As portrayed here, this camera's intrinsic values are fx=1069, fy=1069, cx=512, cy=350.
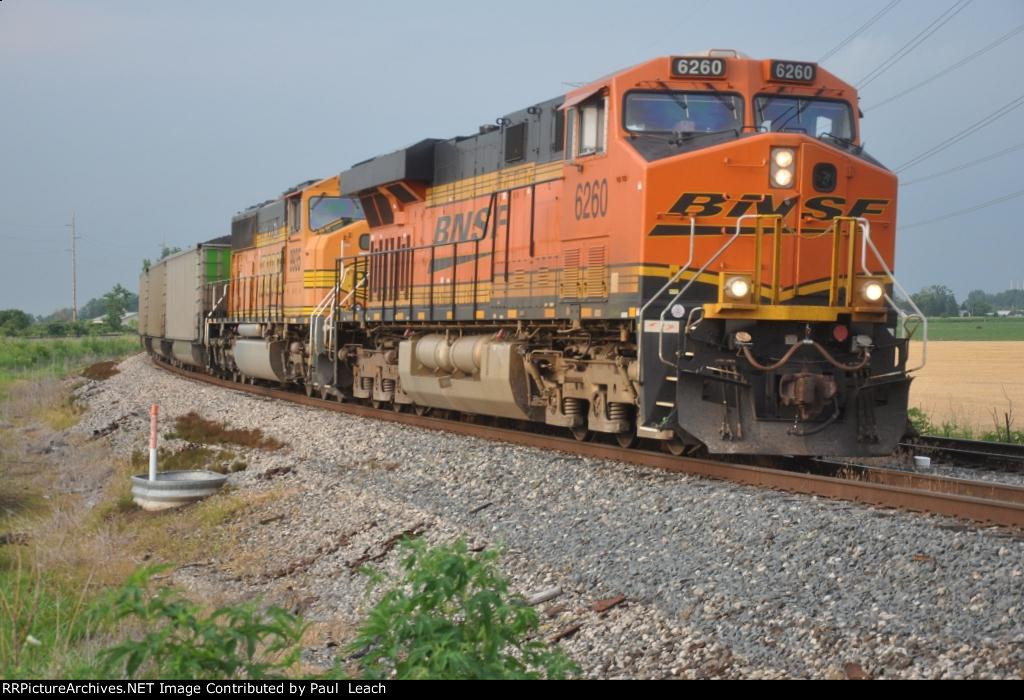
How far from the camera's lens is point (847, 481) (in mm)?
8086

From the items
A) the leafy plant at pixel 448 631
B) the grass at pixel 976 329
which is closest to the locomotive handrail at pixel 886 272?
the leafy plant at pixel 448 631

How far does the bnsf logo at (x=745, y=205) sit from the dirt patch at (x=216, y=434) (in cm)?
715

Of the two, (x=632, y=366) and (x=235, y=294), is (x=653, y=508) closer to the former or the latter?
(x=632, y=366)

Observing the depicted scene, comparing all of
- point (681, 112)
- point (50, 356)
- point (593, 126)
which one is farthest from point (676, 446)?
point (50, 356)

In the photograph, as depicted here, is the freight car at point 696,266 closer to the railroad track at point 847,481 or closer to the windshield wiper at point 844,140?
the windshield wiper at point 844,140

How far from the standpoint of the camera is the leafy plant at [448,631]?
444 cm

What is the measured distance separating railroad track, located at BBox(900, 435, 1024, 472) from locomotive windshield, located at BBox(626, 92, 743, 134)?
13.4ft

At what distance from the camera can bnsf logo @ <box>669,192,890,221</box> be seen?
32.3 feet

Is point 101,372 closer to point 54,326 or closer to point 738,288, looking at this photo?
point 738,288

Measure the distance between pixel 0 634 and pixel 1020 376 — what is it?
33.6 meters

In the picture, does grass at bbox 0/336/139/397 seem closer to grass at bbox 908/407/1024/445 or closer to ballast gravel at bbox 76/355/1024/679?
ballast gravel at bbox 76/355/1024/679

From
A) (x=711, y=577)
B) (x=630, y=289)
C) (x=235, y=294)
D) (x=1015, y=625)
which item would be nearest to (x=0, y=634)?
(x=711, y=577)

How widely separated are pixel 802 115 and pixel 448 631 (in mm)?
7346

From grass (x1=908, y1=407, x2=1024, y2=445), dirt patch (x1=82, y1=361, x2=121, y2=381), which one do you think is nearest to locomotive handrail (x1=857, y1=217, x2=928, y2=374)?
grass (x1=908, y1=407, x2=1024, y2=445)
